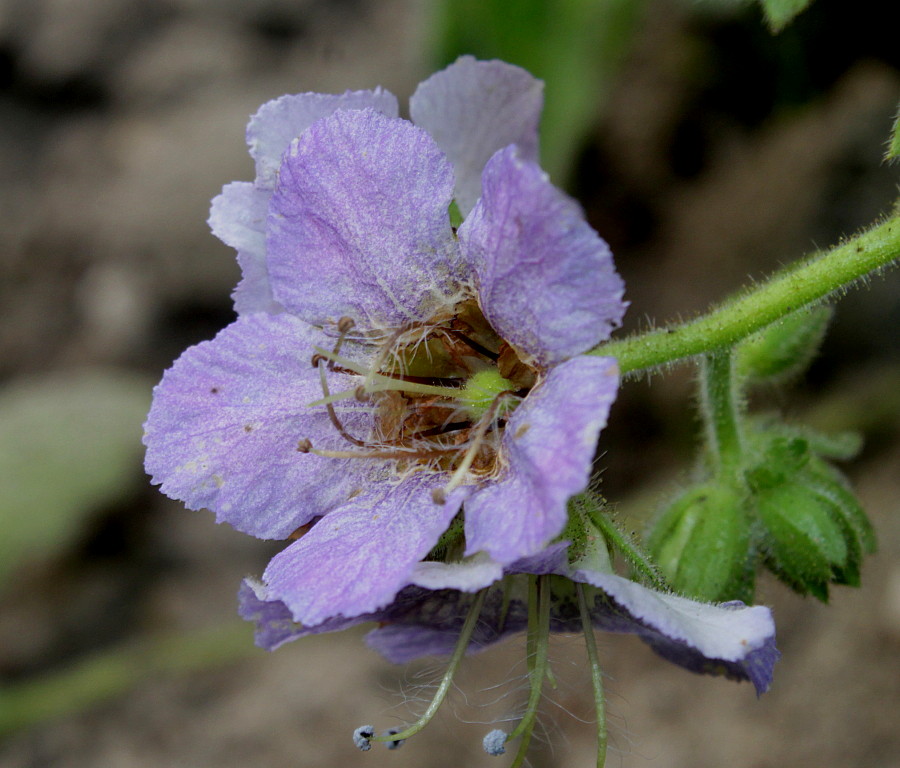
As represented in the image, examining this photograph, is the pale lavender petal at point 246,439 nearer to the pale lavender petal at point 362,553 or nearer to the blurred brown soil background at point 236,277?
the pale lavender petal at point 362,553

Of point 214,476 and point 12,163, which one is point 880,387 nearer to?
point 214,476

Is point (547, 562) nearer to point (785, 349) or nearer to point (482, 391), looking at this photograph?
point (482, 391)

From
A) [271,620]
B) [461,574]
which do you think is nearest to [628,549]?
[461,574]

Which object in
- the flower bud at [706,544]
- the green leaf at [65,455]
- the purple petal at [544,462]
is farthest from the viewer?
the green leaf at [65,455]

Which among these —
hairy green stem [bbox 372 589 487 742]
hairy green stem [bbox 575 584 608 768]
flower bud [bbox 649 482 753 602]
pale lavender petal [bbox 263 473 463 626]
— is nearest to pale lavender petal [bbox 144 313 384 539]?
pale lavender petal [bbox 263 473 463 626]

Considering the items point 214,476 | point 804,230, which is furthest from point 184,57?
point 214,476

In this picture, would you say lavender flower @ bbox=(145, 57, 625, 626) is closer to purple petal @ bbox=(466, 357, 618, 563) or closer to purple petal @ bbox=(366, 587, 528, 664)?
purple petal @ bbox=(466, 357, 618, 563)

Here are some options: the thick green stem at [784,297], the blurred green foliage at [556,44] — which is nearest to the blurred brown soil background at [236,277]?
the blurred green foliage at [556,44]
